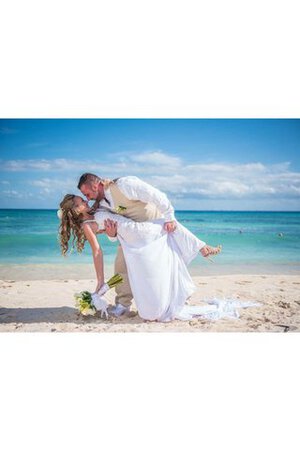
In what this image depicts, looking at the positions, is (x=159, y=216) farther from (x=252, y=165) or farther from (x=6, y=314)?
(x=6, y=314)

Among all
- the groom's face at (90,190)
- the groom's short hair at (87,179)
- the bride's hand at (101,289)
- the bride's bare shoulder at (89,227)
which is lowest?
the bride's hand at (101,289)

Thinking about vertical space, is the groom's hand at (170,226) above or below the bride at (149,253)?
above

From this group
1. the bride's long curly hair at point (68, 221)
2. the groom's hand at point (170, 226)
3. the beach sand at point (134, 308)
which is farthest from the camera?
the bride's long curly hair at point (68, 221)

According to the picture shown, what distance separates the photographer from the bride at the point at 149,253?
Answer: 149 inches

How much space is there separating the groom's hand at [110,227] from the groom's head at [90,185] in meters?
0.24

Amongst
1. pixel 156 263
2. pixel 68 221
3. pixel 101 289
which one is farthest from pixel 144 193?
pixel 101 289

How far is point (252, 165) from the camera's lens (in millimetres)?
4582

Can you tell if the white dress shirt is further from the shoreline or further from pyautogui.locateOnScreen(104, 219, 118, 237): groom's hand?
the shoreline

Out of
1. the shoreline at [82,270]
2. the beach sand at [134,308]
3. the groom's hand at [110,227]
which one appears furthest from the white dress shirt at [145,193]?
the shoreline at [82,270]

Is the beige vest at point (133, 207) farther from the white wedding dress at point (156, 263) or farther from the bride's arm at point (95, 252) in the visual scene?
the bride's arm at point (95, 252)

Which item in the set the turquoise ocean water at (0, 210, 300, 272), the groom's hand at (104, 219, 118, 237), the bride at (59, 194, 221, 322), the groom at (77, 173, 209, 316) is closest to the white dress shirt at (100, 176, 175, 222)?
the groom at (77, 173, 209, 316)
